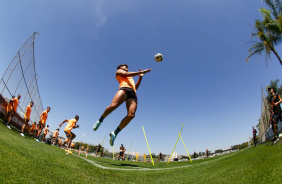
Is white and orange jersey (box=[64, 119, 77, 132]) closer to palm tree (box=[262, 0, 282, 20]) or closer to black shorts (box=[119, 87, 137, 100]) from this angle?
black shorts (box=[119, 87, 137, 100])

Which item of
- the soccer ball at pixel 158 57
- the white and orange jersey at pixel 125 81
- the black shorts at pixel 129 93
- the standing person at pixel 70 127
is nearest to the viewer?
the black shorts at pixel 129 93

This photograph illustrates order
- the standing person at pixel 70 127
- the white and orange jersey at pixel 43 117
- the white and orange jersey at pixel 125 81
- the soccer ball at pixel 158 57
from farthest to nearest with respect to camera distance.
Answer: the white and orange jersey at pixel 43 117
the standing person at pixel 70 127
the soccer ball at pixel 158 57
the white and orange jersey at pixel 125 81

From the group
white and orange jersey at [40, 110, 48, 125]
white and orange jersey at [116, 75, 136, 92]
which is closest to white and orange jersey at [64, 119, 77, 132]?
white and orange jersey at [40, 110, 48, 125]

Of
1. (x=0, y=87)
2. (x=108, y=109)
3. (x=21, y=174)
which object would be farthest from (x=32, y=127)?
(x=21, y=174)

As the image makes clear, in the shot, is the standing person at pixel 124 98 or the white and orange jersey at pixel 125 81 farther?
the white and orange jersey at pixel 125 81

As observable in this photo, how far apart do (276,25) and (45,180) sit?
58.7 ft

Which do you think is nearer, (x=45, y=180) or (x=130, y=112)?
(x=45, y=180)

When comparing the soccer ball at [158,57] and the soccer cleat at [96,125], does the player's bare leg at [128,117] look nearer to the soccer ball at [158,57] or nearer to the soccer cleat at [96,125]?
the soccer cleat at [96,125]

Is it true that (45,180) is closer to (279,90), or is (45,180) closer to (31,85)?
(31,85)

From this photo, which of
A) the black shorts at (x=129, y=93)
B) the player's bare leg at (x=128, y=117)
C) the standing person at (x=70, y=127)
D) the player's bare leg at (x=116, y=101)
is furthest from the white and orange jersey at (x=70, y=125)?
the black shorts at (x=129, y=93)

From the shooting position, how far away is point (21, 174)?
1337 mm

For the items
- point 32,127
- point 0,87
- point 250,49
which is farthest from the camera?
point 32,127

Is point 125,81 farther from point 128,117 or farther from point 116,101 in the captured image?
point 128,117

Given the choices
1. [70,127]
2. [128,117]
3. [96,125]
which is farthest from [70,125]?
[128,117]
